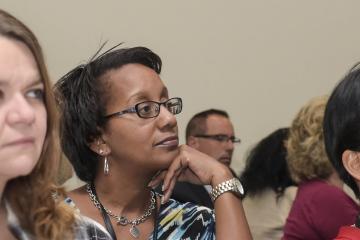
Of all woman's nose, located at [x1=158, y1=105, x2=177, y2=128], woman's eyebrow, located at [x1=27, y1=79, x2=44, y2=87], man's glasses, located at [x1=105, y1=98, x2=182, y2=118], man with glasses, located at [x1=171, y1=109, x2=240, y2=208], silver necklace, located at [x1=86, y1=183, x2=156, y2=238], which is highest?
woman's eyebrow, located at [x1=27, y1=79, x2=44, y2=87]

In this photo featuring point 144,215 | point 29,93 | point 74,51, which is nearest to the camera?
point 29,93

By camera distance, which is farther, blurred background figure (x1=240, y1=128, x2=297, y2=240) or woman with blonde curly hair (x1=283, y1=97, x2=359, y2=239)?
blurred background figure (x1=240, y1=128, x2=297, y2=240)

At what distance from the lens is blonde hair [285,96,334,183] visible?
9.22 feet

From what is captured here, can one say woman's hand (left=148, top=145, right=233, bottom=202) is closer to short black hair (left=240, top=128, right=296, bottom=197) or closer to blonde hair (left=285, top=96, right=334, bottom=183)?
blonde hair (left=285, top=96, right=334, bottom=183)

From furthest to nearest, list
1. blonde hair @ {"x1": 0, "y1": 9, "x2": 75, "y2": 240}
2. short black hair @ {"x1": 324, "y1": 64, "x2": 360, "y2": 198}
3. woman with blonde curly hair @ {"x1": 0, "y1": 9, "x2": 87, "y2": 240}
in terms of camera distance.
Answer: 1. short black hair @ {"x1": 324, "y1": 64, "x2": 360, "y2": 198}
2. blonde hair @ {"x1": 0, "y1": 9, "x2": 75, "y2": 240}
3. woman with blonde curly hair @ {"x1": 0, "y1": 9, "x2": 87, "y2": 240}

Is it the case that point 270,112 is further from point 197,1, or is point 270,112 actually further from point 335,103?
point 335,103

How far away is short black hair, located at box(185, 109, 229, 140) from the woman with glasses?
2130 mm

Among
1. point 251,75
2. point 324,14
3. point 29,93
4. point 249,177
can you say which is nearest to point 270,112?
point 251,75

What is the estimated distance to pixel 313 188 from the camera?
2.70m

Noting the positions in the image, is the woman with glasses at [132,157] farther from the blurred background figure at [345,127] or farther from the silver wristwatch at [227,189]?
the blurred background figure at [345,127]

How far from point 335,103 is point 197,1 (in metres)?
3.15

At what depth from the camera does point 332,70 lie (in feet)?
15.7

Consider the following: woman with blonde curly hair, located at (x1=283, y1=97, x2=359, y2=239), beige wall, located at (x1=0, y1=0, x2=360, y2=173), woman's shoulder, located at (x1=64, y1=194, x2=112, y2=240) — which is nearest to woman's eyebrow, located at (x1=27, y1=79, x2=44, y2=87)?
woman's shoulder, located at (x1=64, y1=194, x2=112, y2=240)

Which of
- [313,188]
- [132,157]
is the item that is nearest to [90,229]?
[132,157]
